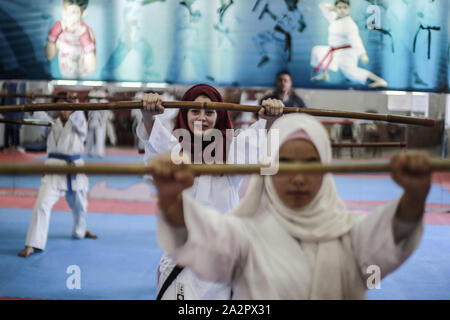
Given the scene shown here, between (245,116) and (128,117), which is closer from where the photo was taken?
(245,116)

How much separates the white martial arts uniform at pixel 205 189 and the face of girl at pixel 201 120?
148 mm

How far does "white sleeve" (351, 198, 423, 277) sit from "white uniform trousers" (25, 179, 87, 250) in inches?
140

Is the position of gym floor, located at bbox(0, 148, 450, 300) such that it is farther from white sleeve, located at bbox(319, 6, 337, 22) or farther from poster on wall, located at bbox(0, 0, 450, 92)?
white sleeve, located at bbox(319, 6, 337, 22)

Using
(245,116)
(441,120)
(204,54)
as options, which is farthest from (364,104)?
(204,54)

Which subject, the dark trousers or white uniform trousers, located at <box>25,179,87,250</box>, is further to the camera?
the dark trousers

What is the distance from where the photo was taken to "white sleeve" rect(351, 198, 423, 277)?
1038 mm

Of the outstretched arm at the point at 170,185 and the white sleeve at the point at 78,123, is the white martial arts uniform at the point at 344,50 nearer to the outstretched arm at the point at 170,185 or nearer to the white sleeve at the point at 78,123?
the white sleeve at the point at 78,123

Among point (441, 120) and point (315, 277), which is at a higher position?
point (441, 120)

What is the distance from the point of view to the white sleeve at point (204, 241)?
40.3 inches

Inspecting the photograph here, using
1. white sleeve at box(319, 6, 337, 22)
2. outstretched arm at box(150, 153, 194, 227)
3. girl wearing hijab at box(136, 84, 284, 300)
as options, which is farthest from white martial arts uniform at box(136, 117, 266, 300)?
white sleeve at box(319, 6, 337, 22)

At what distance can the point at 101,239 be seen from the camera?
447 centimetres

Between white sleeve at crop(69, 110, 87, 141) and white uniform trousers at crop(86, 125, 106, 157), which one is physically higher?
white sleeve at crop(69, 110, 87, 141)

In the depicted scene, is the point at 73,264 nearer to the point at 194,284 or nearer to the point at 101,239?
the point at 101,239

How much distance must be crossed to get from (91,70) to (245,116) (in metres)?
2.82
